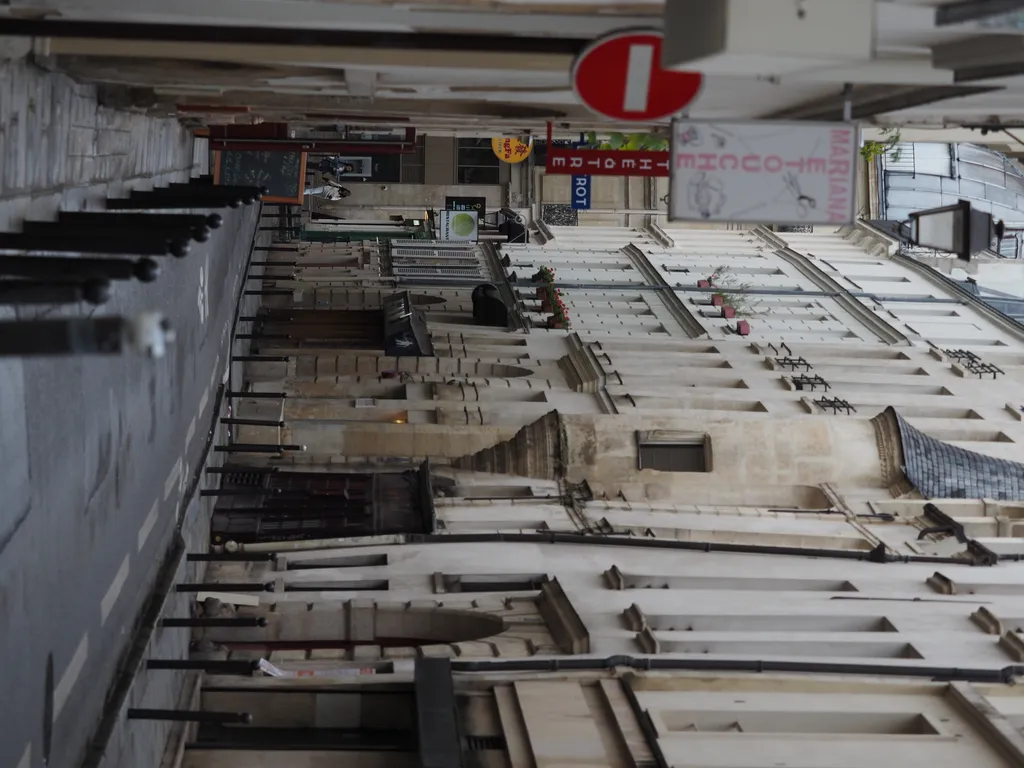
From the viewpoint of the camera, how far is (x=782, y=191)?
30.7 feet

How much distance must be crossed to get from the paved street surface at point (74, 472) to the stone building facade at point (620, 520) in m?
2.35

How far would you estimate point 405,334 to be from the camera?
1238 inches

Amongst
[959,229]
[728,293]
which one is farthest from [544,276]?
[959,229]

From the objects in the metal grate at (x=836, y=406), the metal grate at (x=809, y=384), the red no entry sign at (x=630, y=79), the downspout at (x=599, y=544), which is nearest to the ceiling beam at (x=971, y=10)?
the red no entry sign at (x=630, y=79)

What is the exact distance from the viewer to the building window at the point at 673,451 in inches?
1086

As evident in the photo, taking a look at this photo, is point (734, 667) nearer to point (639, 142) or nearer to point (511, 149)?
point (639, 142)

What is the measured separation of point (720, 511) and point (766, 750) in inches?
463

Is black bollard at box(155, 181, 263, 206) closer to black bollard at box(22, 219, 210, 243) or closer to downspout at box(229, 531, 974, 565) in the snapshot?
black bollard at box(22, 219, 210, 243)

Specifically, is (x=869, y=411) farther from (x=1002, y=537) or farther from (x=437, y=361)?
(x=437, y=361)

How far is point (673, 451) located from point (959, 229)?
53.0ft

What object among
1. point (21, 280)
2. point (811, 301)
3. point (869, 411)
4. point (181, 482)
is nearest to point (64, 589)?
point (21, 280)

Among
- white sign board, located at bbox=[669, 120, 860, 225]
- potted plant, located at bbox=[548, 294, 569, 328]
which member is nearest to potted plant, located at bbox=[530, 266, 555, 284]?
potted plant, located at bbox=[548, 294, 569, 328]

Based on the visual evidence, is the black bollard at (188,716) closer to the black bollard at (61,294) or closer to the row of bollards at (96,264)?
the row of bollards at (96,264)

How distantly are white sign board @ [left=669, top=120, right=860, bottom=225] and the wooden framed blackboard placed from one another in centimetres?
1340
